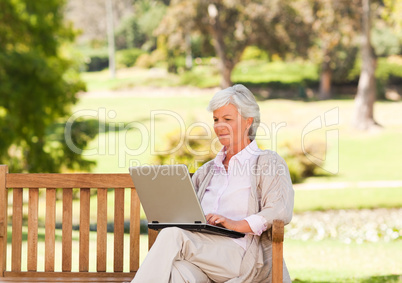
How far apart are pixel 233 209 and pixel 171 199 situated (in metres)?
0.39

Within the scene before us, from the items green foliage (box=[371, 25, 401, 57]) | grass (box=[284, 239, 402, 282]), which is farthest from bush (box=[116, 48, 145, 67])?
grass (box=[284, 239, 402, 282])

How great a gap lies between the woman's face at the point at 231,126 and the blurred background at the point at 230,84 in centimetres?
233

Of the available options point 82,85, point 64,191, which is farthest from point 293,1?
point 64,191

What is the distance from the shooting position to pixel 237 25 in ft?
84.8

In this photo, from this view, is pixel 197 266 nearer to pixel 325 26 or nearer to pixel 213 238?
pixel 213 238

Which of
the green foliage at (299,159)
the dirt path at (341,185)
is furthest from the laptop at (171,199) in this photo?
the green foliage at (299,159)

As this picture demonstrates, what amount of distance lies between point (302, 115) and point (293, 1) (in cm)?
478

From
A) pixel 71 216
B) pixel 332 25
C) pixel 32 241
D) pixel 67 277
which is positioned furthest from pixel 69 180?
pixel 332 25

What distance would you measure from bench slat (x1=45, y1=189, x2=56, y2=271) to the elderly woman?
96 centimetres

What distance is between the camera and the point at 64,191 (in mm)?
3838

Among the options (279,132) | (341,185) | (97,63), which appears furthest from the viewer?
(97,63)

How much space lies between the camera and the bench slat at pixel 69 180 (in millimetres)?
3753

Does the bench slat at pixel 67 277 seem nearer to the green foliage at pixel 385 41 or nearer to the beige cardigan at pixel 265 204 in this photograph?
the beige cardigan at pixel 265 204

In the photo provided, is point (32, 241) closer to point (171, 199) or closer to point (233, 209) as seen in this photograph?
point (171, 199)
